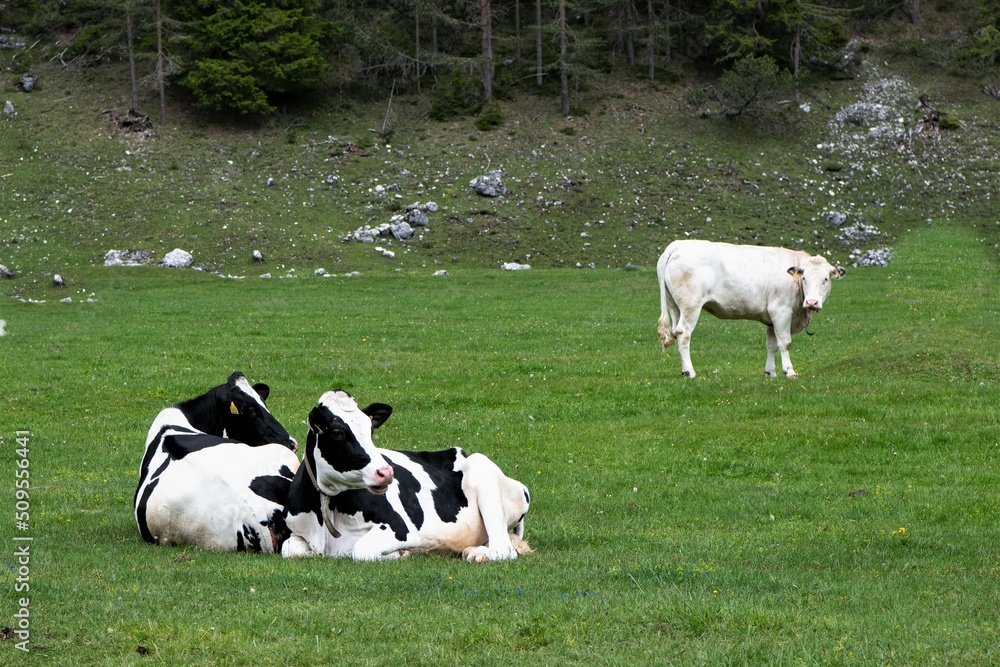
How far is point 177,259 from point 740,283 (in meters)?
29.3

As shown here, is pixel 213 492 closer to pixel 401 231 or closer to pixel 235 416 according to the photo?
pixel 235 416

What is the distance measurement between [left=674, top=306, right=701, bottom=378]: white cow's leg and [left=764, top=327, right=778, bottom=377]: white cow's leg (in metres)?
1.33

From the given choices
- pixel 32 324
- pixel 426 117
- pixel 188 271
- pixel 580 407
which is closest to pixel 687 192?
pixel 426 117

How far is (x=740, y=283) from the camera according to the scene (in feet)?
72.6

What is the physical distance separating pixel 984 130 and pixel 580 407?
167 feet

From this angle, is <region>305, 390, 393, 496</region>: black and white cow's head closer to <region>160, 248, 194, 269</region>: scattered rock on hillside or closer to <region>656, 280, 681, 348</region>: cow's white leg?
<region>656, 280, 681, 348</region>: cow's white leg

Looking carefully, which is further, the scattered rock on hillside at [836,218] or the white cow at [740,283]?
the scattered rock on hillside at [836,218]

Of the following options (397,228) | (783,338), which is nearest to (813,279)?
(783,338)

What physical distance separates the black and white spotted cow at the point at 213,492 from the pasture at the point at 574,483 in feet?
1.04

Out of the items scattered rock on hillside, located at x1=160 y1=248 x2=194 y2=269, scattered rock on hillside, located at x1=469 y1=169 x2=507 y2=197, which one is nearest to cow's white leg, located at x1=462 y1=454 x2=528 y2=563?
scattered rock on hillside, located at x1=160 y1=248 x2=194 y2=269

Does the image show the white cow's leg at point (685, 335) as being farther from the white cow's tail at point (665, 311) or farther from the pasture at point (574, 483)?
the pasture at point (574, 483)

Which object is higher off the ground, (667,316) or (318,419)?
(318,419)

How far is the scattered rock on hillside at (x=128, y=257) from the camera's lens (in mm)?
46031

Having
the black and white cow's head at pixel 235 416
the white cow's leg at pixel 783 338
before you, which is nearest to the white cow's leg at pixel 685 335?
the white cow's leg at pixel 783 338
